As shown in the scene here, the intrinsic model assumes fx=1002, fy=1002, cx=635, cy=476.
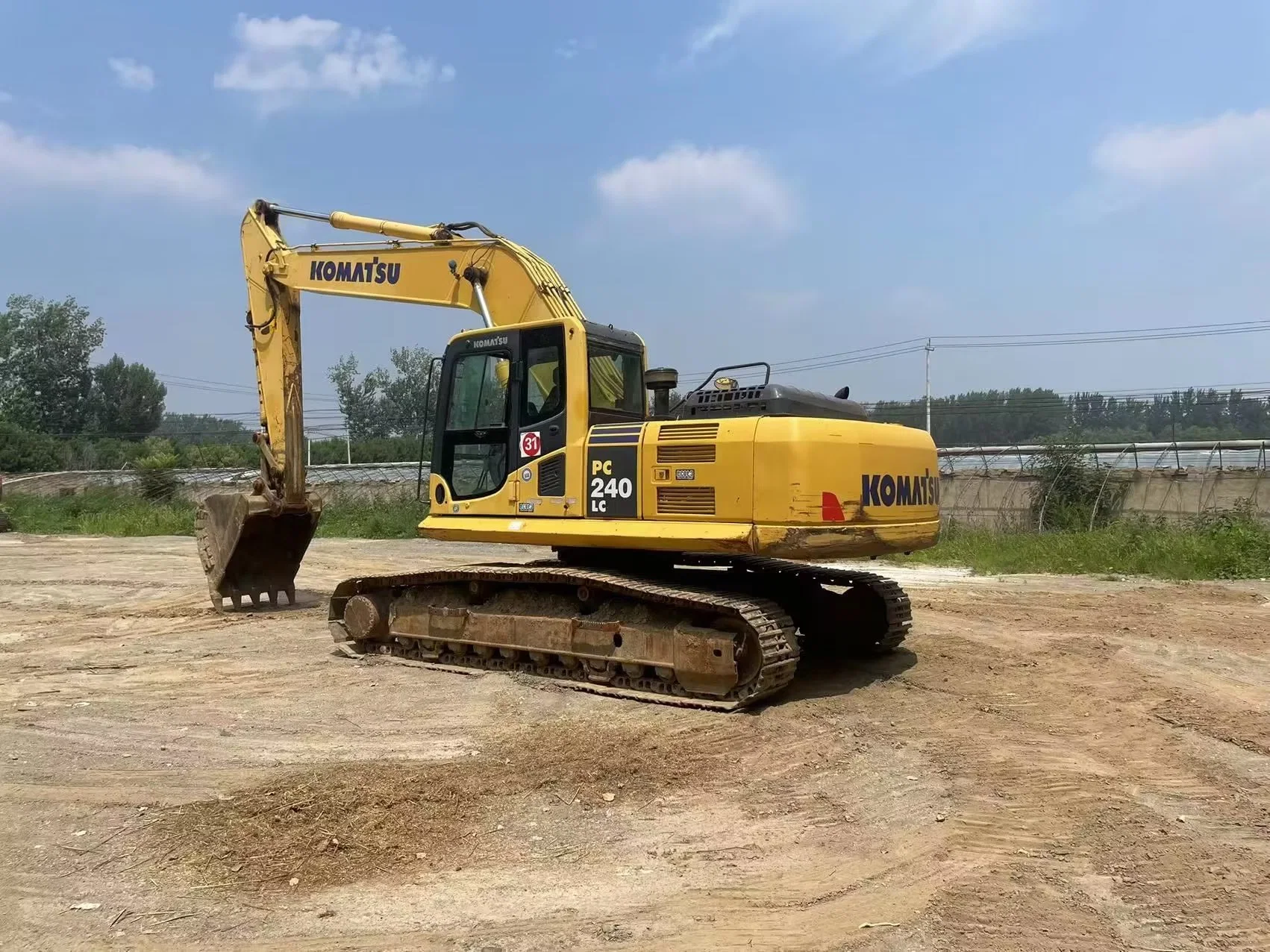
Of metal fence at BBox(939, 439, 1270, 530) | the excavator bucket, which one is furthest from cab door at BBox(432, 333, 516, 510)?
metal fence at BBox(939, 439, 1270, 530)

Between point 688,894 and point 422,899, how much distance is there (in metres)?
1.09

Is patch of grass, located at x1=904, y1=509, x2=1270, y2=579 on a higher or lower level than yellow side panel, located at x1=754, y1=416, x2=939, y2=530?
lower

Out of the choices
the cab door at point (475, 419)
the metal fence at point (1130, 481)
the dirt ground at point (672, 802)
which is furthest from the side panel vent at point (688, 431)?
the metal fence at point (1130, 481)

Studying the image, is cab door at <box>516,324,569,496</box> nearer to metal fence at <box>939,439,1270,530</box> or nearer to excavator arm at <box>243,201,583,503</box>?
excavator arm at <box>243,201,583,503</box>

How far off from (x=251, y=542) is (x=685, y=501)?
6747mm

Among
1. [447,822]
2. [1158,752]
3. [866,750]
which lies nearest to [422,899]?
[447,822]

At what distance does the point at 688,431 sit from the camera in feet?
24.5

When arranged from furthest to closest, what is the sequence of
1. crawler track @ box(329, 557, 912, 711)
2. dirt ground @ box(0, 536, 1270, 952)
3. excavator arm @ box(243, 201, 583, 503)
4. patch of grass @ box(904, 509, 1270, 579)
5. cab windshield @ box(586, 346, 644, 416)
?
1. patch of grass @ box(904, 509, 1270, 579)
2. excavator arm @ box(243, 201, 583, 503)
3. cab windshield @ box(586, 346, 644, 416)
4. crawler track @ box(329, 557, 912, 711)
5. dirt ground @ box(0, 536, 1270, 952)

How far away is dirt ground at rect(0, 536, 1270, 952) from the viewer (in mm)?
3869

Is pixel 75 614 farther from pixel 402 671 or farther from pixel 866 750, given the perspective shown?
pixel 866 750

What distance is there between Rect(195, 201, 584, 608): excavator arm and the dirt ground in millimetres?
2323

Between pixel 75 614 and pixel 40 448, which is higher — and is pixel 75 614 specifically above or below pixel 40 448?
below

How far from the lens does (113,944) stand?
12.0ft

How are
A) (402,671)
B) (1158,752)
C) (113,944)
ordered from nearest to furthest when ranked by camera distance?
1. (113,944)
2. (1158,752)
3. (402,671)
